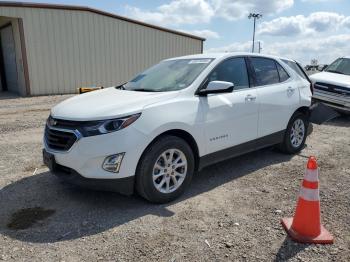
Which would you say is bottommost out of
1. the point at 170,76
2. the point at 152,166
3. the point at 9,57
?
A: the point at 152,166

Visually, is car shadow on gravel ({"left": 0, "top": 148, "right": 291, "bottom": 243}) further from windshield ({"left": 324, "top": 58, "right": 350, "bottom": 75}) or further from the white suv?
windshield ({"left": 324, "top": 58, "right": 350, "bottom": 75})

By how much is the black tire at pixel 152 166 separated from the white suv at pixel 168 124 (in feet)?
0.04

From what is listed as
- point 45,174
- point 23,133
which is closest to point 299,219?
point 45,174

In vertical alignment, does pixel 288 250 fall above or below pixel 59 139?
below

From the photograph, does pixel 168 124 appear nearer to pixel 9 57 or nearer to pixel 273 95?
pixel 273 95

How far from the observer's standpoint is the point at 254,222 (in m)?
3.59

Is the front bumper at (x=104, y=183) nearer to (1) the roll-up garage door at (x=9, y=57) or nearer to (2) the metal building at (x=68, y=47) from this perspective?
(2) the metal building at (x=68, y=47)

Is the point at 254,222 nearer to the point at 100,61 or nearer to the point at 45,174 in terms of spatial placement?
the point at 45,174

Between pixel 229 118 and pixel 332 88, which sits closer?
pixel 229 118

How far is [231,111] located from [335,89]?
5.77 meters

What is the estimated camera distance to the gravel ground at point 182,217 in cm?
306

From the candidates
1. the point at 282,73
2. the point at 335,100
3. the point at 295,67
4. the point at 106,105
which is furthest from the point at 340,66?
the point at 106,105

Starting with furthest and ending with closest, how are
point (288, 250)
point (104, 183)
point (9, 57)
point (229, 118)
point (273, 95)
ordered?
point (9, 57) < point (273, 95) < point (229, 118) < point (104, 183) < point (288, 250)

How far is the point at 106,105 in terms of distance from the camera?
3.78 metres
